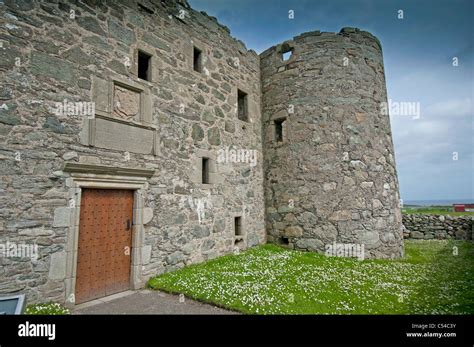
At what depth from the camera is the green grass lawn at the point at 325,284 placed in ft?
13.2

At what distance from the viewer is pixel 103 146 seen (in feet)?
15.7

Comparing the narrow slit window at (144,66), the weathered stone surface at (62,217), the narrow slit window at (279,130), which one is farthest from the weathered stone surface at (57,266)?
the narrow slit window at (279,130)

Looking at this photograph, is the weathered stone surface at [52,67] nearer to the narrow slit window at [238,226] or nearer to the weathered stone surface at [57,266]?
the weathered stone surface at [57,266]

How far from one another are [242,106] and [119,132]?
4.53 metres

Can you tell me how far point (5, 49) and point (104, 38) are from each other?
1.57m

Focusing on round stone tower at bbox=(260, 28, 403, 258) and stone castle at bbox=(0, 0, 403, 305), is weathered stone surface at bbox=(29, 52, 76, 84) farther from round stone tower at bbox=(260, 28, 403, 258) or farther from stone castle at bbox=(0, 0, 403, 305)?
round stone tower at bbox=(260, 28, 403, 258)

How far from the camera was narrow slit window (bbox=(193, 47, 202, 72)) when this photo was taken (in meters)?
7.05

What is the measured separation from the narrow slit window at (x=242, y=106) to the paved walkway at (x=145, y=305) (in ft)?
18.2

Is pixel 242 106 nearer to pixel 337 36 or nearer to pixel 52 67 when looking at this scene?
pixel 337 36

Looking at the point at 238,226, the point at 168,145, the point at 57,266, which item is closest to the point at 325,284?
the point at 238,226

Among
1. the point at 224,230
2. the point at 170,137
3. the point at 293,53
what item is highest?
the point at 293,53

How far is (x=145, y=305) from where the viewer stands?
431 cm
